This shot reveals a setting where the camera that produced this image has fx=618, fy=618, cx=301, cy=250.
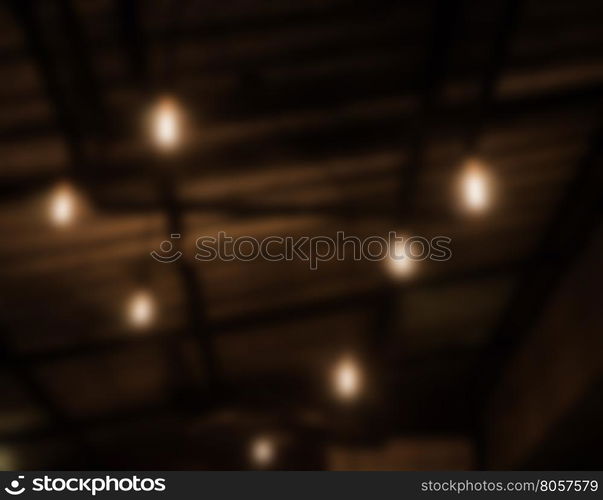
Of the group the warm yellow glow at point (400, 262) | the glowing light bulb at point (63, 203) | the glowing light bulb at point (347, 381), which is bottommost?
the glowing light bulb at point (347, 381)

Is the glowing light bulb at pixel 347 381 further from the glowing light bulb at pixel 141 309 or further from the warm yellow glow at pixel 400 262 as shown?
the glowing light bulb at pixel 141 309

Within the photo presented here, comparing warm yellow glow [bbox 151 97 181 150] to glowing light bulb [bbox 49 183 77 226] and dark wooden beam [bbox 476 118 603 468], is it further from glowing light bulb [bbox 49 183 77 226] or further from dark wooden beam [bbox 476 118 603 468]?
dark wooden beam [bbox 476 118 603 468]

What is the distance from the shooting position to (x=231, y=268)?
15.5 feet

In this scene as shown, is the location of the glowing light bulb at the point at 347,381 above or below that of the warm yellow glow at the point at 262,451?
above

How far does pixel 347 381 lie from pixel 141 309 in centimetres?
199

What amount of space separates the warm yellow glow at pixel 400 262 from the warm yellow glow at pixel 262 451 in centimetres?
242

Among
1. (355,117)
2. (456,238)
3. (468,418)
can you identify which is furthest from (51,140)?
(468,418)

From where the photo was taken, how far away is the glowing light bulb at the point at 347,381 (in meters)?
5.64

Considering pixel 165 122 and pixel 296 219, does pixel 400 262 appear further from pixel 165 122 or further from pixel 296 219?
pixel 165 122

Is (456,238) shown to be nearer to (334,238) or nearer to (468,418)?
(334,238)

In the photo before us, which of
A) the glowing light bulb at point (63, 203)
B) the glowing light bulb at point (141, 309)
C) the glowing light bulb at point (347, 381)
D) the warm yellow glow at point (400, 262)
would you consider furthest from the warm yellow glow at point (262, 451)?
the glowing light bulb at point (63, 203)

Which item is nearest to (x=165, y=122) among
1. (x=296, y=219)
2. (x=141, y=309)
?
(x=296, y=219)

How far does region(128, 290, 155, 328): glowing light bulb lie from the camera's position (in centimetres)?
461

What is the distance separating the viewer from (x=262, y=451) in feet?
21.2
